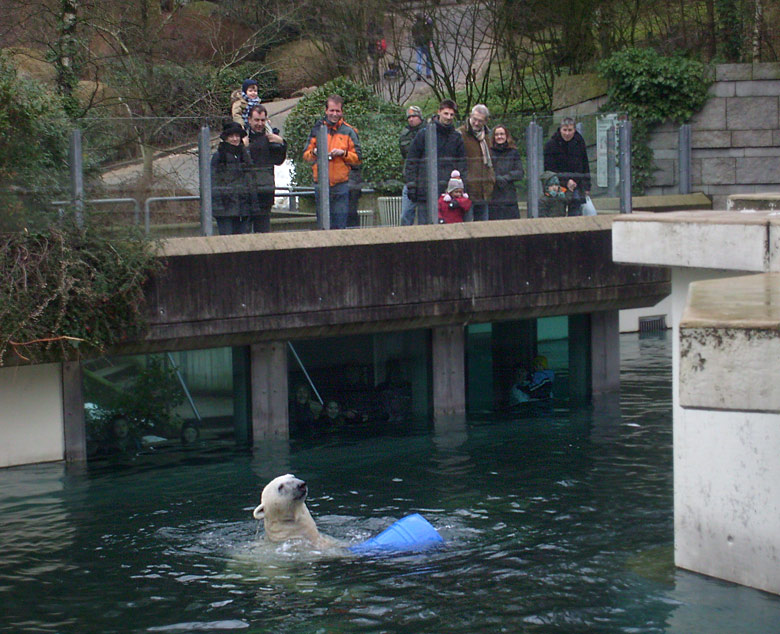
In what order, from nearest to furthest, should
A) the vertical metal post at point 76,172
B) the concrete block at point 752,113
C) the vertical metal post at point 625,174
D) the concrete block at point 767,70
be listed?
1. the vertical metal post at point 76,172
2. the vertical metal post at point 625,174
3. the concrete block at point 767,70
4. the concrete block at point 752,113

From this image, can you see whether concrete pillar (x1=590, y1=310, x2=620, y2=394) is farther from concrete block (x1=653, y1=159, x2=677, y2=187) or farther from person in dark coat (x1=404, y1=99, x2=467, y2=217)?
concrete block (x1=653, y1=159, x2=677, y2=187)

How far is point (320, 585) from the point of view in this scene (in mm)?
9680

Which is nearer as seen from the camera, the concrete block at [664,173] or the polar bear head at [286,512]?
the polar bear head at [286,512]

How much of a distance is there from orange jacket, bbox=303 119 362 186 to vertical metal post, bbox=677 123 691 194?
9.75 metres

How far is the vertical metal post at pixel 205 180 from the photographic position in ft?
47.0

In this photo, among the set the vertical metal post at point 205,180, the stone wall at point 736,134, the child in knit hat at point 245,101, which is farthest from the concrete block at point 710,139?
the vertical metal post at point 205,180

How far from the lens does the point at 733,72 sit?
2398 centimetres

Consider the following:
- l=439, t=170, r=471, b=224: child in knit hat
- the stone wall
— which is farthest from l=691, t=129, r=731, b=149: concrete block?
l=439, t=170, r=471, b=224: child in knit hat

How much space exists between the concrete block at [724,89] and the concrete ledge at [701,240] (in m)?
15.2

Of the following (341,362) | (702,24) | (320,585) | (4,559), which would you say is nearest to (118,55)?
(341,362)

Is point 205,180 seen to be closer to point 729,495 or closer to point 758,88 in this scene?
point 729,495

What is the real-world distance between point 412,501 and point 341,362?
5.20 meters

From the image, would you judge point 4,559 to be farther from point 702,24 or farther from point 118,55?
point 702,24

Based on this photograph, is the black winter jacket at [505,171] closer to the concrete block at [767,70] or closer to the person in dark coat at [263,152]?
the person in dark coat at [263,152]
